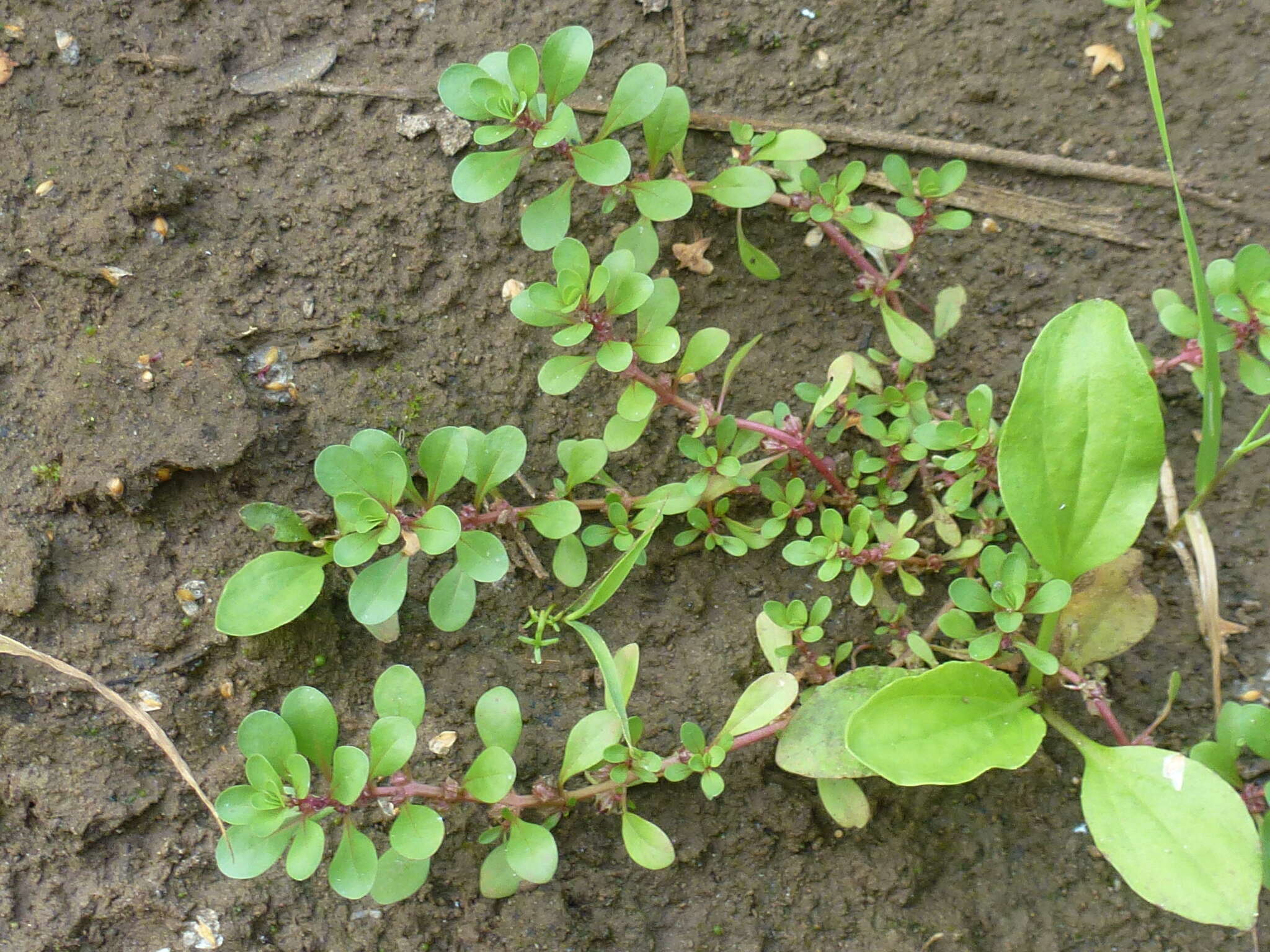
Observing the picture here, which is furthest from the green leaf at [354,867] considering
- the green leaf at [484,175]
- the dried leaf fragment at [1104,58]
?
the dried leaf fragment at [1104,58]

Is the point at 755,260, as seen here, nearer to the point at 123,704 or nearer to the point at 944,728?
the point at 944,728

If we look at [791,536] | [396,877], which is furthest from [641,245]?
[396,877]

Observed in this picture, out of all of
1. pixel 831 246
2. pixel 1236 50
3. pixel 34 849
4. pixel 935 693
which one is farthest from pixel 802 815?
pixel 1236 50

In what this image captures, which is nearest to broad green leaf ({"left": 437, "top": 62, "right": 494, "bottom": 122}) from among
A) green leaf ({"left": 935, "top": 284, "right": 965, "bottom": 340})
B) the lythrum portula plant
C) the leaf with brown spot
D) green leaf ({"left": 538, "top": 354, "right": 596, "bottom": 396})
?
the lythrum portula plant

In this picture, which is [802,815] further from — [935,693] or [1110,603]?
[1110,603]

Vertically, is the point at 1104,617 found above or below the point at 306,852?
above

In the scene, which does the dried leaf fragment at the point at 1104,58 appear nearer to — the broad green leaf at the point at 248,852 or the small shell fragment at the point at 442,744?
the small shell fragment at the point at 442,744

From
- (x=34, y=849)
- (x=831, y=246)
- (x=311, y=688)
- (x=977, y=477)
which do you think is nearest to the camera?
(x=311, y=688)
